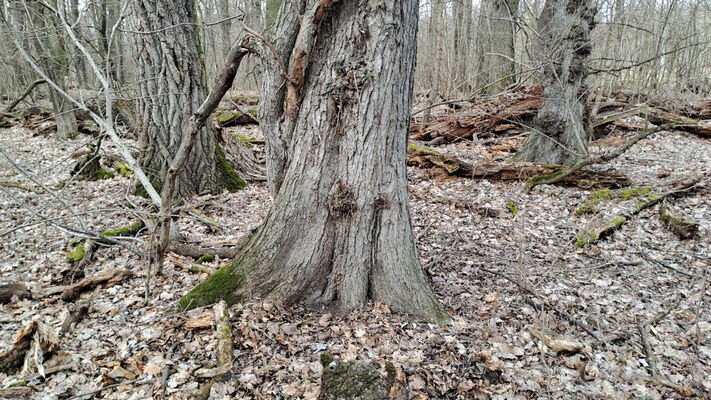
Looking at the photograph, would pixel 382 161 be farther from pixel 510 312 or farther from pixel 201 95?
pixel 201 95

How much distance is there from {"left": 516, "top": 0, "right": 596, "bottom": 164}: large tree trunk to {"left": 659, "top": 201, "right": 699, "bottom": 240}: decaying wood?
1669 mm

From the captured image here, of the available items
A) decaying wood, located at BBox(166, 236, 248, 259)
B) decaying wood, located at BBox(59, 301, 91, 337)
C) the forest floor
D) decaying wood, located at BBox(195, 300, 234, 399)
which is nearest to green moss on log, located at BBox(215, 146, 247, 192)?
the forest floor

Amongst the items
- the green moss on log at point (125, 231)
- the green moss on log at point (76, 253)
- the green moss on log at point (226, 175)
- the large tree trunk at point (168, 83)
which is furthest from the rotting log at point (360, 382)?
the green moss on log at point (226, 175)

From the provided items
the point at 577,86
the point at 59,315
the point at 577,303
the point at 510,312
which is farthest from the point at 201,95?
the point at 577,86

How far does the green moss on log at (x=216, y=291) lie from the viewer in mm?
2967

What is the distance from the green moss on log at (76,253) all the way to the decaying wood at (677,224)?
254 inches

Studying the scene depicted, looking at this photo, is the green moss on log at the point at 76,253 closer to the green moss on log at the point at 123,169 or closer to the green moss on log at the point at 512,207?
the green moss on log at the point at 123,169

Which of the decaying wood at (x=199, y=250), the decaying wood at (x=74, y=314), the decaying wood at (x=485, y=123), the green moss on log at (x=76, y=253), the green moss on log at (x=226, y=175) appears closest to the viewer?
the decaying wood at (x=74, y=314)

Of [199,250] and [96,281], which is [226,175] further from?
[96,281]

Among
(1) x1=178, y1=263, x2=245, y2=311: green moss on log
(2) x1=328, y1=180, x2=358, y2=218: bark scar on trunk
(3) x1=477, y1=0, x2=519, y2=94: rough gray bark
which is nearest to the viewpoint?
(2) x1=328, y1=180, x2=358, y2=218: bark scar on trunk

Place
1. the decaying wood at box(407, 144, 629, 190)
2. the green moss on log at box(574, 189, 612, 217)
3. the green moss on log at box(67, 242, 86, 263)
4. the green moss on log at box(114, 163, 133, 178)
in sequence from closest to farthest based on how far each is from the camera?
the green moss on log at box(67, 242, 86, 263), the green moss on log at box(574, 189, 612, 217), the decaying wood at box(407, 144, 629, 190), the green moss on log at box(114, 163, 133, 178)

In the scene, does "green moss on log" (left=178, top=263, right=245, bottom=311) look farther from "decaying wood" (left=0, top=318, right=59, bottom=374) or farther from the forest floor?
"decaying wood" (left=0, top=318, right=59, bottom=374)

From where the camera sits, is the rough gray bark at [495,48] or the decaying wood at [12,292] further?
the rough gray bark at [495,48]

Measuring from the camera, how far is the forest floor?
7.75 ft
